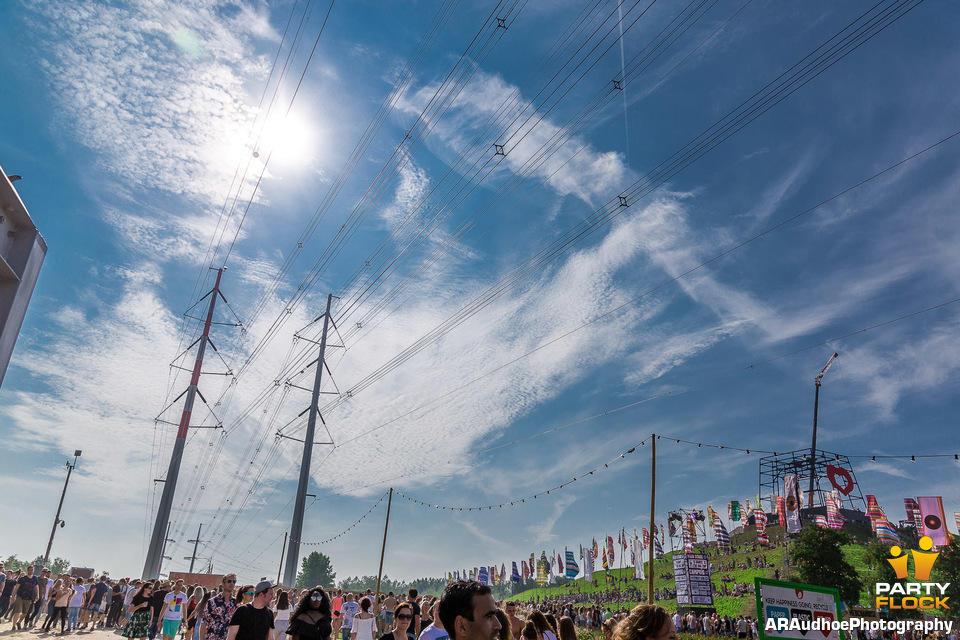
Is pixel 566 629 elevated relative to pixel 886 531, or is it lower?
lower

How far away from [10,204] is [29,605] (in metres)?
22.8

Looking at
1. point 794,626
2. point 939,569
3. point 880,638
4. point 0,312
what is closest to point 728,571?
point 939,569

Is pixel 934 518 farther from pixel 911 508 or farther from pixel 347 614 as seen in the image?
pixel 347 614

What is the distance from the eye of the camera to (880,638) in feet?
109

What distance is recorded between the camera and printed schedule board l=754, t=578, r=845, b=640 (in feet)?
24.0

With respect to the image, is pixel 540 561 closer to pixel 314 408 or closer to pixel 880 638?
pixel 880 638

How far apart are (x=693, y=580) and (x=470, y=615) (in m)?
33.8

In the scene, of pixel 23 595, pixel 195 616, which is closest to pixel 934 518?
pixel 195 616

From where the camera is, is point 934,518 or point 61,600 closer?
point 61,600

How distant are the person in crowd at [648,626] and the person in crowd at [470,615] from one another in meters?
1.15

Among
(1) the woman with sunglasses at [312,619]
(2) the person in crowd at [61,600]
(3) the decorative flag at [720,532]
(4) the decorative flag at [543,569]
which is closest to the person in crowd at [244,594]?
(1) the woman with sunglasses at [312,619]

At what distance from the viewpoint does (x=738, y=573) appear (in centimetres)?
6425

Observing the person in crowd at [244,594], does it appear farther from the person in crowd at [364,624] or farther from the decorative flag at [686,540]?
the decorative flag at [686,540]

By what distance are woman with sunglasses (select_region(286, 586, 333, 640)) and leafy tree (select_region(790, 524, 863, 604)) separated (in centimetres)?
4865
